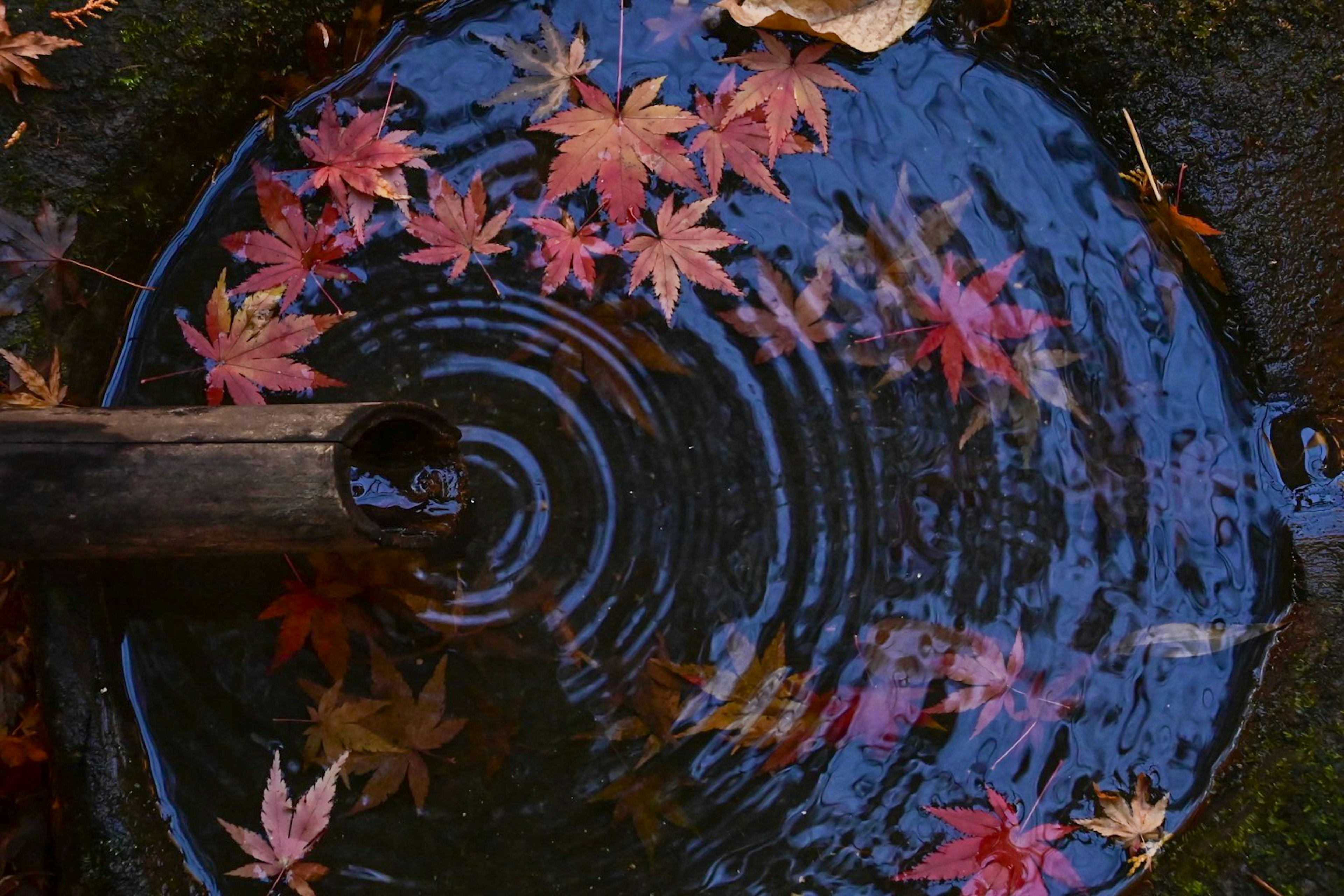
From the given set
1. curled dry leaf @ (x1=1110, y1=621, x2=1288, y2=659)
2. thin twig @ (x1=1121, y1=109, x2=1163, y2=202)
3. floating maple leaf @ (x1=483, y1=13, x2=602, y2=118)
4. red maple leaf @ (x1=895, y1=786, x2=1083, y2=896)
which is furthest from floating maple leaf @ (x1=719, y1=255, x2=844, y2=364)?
red maple leaf @ (x1=895, y1=786, x2=1083, y2=896)

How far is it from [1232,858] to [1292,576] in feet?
2.49

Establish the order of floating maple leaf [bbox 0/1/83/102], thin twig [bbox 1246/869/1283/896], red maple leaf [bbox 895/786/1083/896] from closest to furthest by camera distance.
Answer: thin twig [bbox 1246/869/1283/896]
floating maple leaf [bbox 0/1/83/102]
red maple leaf [bbox 895/786/1083/896]

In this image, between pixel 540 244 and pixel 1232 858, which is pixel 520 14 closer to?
pixel 540 244

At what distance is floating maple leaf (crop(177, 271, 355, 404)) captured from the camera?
7.70 feet

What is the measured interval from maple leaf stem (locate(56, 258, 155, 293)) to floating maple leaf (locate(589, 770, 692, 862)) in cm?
190

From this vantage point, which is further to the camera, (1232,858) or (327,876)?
(327,876)

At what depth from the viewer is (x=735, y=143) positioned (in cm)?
245

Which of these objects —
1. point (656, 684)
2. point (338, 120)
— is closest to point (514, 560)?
point (656, 684)

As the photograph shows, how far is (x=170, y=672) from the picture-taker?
2.43 meters

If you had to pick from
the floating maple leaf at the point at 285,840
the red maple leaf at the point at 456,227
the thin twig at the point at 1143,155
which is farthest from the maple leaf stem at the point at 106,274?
the thin twig at the point at 1143,155

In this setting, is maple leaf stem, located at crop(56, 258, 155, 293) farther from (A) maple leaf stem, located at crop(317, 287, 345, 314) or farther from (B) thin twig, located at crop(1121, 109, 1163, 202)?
(B) thin twig, located at crop(1121, 109, 1163, 202)

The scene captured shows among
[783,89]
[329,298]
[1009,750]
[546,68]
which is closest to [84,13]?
[329,298]

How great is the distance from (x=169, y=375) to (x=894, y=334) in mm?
2041

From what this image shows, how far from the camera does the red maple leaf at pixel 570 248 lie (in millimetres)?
2506
